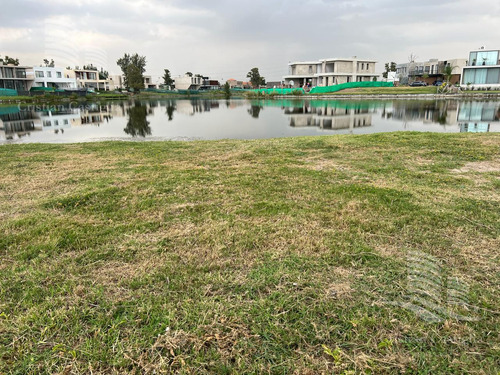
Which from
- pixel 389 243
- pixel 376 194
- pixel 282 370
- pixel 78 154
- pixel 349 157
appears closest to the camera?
pixel 282 370

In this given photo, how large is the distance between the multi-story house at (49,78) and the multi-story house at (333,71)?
189 feet

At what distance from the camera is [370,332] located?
2.35m

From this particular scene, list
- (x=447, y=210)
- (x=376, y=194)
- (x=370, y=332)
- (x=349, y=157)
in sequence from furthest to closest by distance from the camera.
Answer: (x=349, y=157) < (x=376, y=194) < (x=447, y=210) < (x=370, y=332)

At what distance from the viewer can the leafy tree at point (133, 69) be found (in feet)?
269

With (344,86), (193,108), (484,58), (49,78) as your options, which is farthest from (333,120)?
(49,78)

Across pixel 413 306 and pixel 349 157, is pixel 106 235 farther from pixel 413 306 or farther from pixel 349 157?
pixel 349 157

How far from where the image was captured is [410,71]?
92500 mm

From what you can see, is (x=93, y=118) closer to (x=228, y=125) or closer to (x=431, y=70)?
(x=228, y=125)

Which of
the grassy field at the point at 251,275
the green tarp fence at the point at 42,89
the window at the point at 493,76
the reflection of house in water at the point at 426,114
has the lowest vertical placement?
the grassy field at the point at 251,275

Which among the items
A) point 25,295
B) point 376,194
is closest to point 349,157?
point 376,194

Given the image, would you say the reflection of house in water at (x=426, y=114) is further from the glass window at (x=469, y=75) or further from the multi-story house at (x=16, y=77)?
the multi-story house at (x=16, y=77)

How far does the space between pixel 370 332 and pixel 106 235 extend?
3.01m

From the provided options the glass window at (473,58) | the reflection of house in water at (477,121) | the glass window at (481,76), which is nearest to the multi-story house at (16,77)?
the reflection of house in water at (477,121)

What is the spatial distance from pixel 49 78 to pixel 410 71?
313 ft
